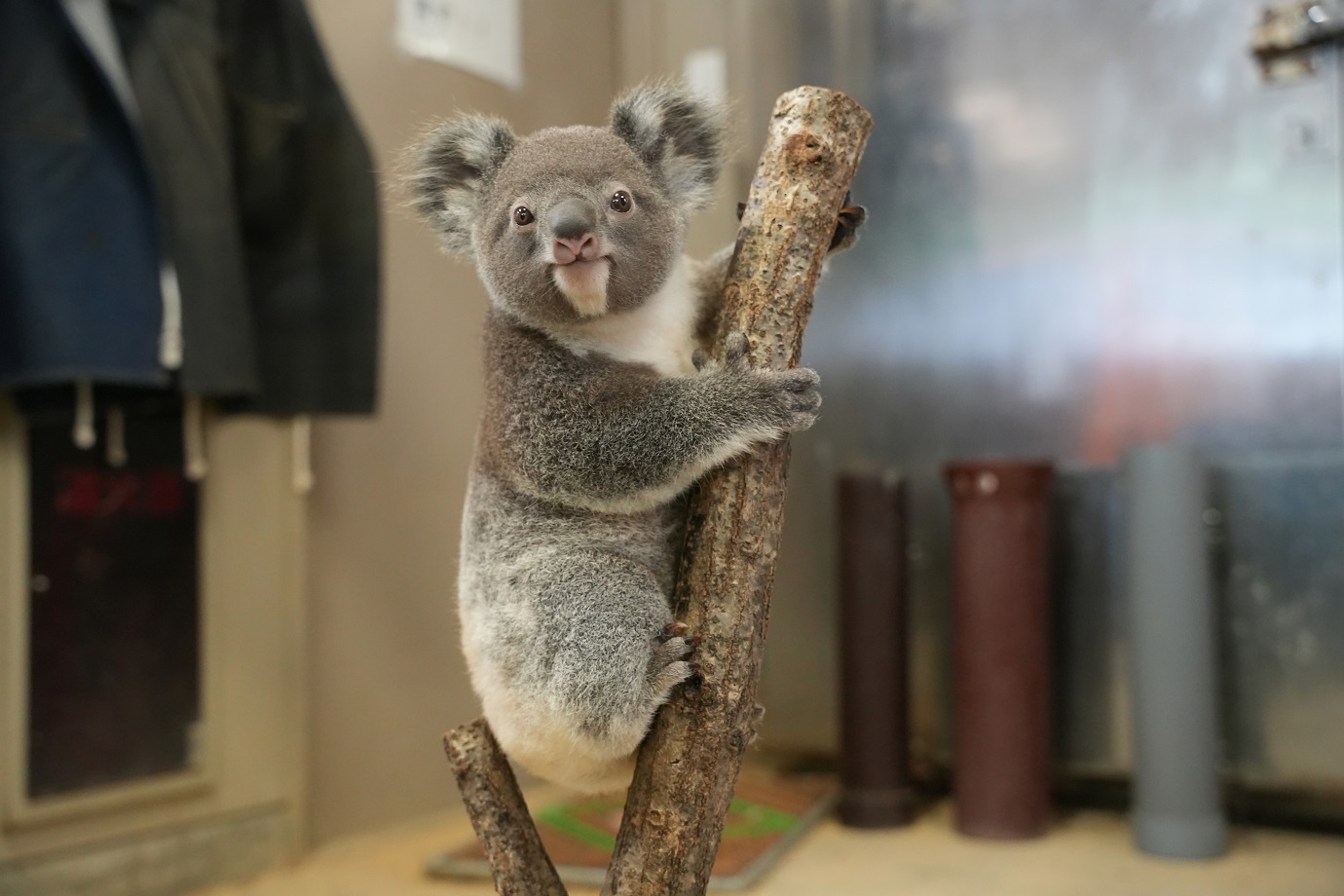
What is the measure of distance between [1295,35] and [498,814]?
107 inches

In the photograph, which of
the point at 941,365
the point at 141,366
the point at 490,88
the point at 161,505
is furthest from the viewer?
the point at 941,365

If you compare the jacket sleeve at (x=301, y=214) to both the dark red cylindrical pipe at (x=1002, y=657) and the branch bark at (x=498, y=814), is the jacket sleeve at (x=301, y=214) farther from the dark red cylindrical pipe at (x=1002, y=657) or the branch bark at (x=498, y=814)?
the dark red cylindrical pipe at (x=1002, y=657)

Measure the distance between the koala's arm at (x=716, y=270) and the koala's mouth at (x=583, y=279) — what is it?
256mm

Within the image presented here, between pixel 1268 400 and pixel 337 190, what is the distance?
8.44ft

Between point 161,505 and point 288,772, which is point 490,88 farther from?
point 288,772

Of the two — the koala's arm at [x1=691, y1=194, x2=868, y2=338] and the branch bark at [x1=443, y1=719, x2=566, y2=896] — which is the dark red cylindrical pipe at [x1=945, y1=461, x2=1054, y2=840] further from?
the branch bark at [x1=443, y1=719, x2=566, y2=896]

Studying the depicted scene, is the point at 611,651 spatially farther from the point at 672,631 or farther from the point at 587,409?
the point at 587,409

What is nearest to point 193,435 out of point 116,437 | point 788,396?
point 116,437

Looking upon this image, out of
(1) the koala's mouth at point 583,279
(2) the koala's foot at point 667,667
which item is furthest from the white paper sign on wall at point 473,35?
(2) the koala's foot at point 667,667

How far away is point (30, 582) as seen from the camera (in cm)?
241

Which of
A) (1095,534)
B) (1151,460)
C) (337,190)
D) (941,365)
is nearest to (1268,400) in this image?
(1151,460)

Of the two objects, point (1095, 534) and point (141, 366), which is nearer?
point (141, 366)

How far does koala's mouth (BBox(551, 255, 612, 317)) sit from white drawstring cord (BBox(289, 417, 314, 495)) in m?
1.93

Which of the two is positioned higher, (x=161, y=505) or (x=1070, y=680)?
(x=161, y=505)
